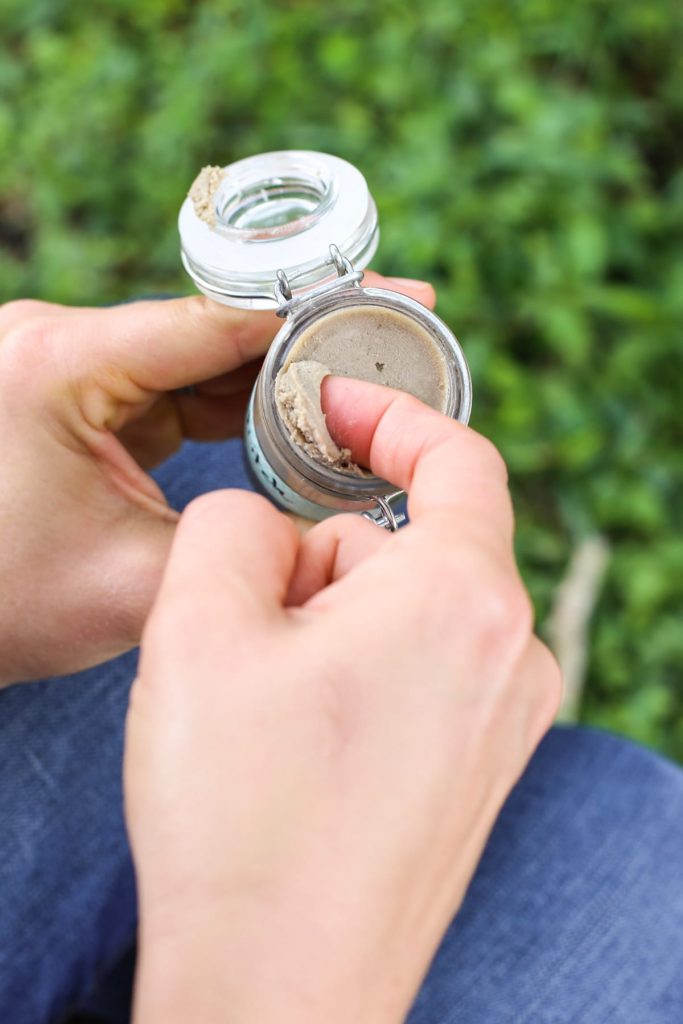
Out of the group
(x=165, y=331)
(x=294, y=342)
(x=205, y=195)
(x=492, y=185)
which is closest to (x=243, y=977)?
(x=294, y=342)

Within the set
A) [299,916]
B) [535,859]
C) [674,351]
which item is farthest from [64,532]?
[674,351]

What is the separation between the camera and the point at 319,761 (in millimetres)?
692

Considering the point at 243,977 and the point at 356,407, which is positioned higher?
the point at 356,407

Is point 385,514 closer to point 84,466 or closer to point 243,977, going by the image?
point 84,466

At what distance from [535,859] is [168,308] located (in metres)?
0.90

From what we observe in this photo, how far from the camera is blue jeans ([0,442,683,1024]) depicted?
1188 millimetres

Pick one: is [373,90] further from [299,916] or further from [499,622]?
[299,916]

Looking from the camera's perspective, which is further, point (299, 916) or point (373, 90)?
point (373, 90)

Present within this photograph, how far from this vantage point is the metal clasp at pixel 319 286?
3.30 feet

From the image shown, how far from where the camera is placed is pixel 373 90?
7.55 ft

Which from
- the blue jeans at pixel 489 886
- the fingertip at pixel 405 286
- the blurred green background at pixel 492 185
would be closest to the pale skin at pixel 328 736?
the fingertip at pixel 405 286

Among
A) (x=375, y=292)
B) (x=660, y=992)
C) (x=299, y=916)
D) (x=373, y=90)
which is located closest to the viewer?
(x=299, y=916)

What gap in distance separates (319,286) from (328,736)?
1.74 ft

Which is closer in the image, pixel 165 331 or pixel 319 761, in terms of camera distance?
pixel 319 761
